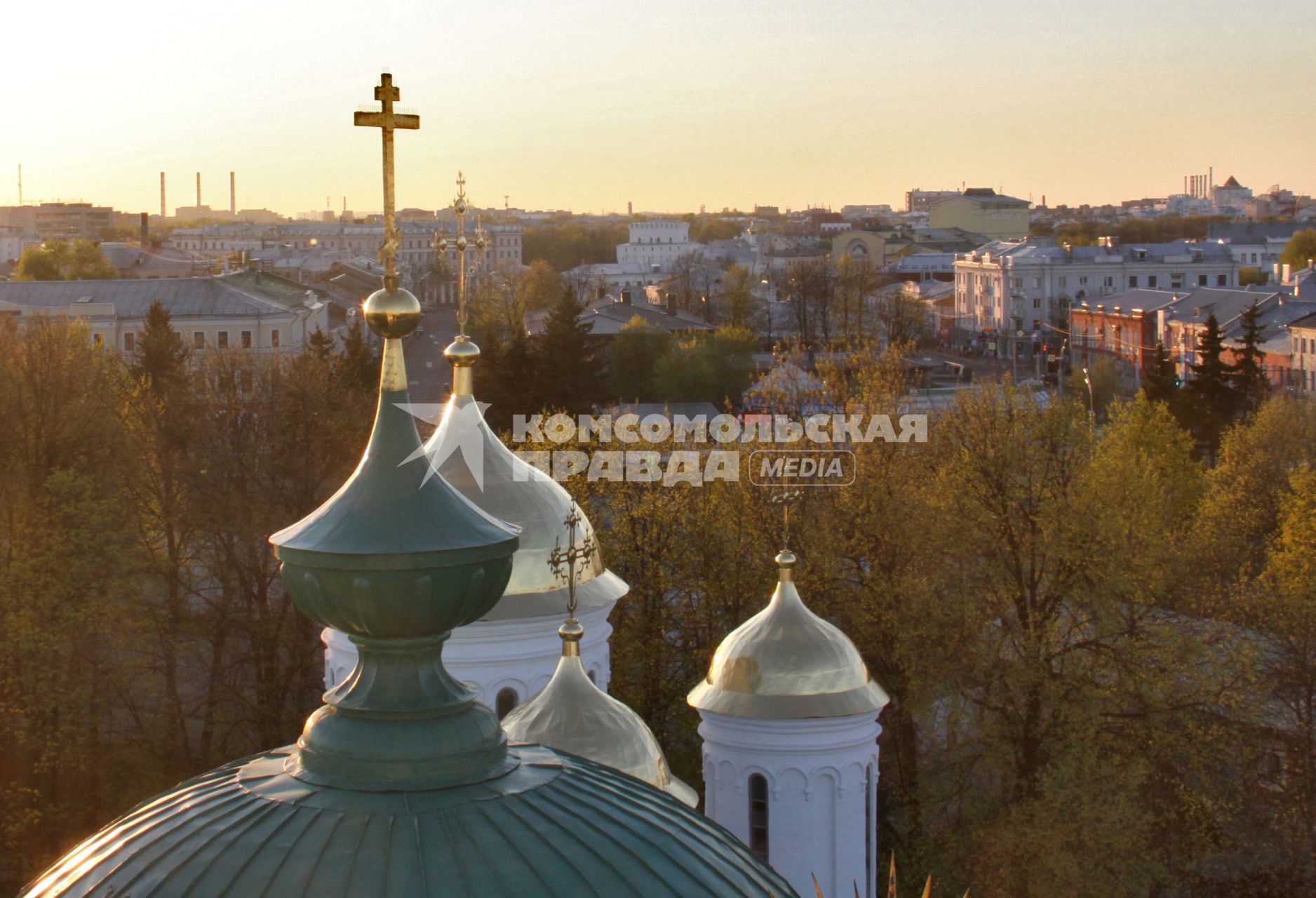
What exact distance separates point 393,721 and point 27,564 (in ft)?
67.0

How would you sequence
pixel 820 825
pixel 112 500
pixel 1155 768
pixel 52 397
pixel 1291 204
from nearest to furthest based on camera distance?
pixel 820 825
pixel 1155 768
pixel 112 500
pixel 52 397
pixel 1291 204

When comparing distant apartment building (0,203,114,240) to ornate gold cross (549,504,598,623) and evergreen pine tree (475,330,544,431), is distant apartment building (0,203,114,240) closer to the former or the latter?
evergreen pine tree (475,330,544,431)

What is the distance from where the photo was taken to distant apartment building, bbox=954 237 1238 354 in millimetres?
79875

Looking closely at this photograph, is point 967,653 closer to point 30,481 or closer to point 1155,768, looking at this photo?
point 1155,768

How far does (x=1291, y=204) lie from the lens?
18838 cm

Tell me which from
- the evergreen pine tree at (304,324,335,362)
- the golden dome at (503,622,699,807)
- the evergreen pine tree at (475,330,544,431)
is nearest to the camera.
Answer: the golden dome at (503,622,699,807)

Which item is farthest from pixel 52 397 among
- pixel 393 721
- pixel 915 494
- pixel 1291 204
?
pixel 1291 204

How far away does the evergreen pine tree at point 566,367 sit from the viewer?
4425 centimetres

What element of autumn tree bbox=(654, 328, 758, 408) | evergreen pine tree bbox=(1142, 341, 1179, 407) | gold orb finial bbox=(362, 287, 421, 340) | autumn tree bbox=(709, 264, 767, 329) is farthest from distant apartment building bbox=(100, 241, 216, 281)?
gold orb finial bbox=(362, 287, 421, 340)

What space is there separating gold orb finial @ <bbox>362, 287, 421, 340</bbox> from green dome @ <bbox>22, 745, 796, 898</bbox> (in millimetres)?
→ 1322

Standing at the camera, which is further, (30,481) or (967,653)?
(30,481)

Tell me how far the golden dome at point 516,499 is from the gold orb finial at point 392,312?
1091cm

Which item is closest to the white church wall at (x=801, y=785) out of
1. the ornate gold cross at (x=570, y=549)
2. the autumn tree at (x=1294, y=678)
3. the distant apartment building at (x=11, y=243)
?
the ornate gold cross at (x=570, y=549)

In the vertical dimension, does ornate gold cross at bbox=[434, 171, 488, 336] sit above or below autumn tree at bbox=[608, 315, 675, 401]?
above
